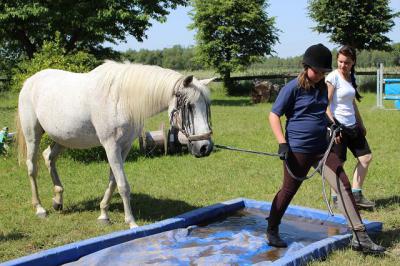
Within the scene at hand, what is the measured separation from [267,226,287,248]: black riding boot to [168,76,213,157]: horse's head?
1028mm

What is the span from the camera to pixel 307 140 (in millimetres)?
4547

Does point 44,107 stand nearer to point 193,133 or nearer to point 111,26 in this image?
point 193,133

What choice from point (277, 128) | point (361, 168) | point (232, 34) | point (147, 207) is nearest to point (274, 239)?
point (277, 128)

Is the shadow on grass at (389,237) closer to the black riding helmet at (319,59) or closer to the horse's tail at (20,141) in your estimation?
the black riding helmet at (319,59)

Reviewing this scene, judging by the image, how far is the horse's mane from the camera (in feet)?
17.8

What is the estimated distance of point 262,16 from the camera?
3800 centimetres

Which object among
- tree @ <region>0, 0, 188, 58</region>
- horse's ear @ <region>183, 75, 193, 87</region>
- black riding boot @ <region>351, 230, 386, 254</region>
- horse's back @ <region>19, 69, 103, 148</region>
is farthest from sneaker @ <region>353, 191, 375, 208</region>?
tree @ <region>0, 0, 188, 58</region>

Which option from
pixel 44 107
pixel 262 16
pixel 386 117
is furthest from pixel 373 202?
pixel 262 16

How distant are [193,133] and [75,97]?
1831mm

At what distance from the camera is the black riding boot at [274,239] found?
4.89 meters

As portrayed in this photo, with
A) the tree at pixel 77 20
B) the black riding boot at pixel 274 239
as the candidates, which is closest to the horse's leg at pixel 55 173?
the black riding boot at pixel 274 239

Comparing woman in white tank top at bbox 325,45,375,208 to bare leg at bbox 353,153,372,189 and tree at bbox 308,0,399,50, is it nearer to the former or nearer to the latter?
bare leg at bbox 353,153,372,189

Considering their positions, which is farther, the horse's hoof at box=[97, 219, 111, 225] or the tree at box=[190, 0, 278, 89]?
the tree at box=[190, 0, 278, 89]

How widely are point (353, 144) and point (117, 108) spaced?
3031mm
